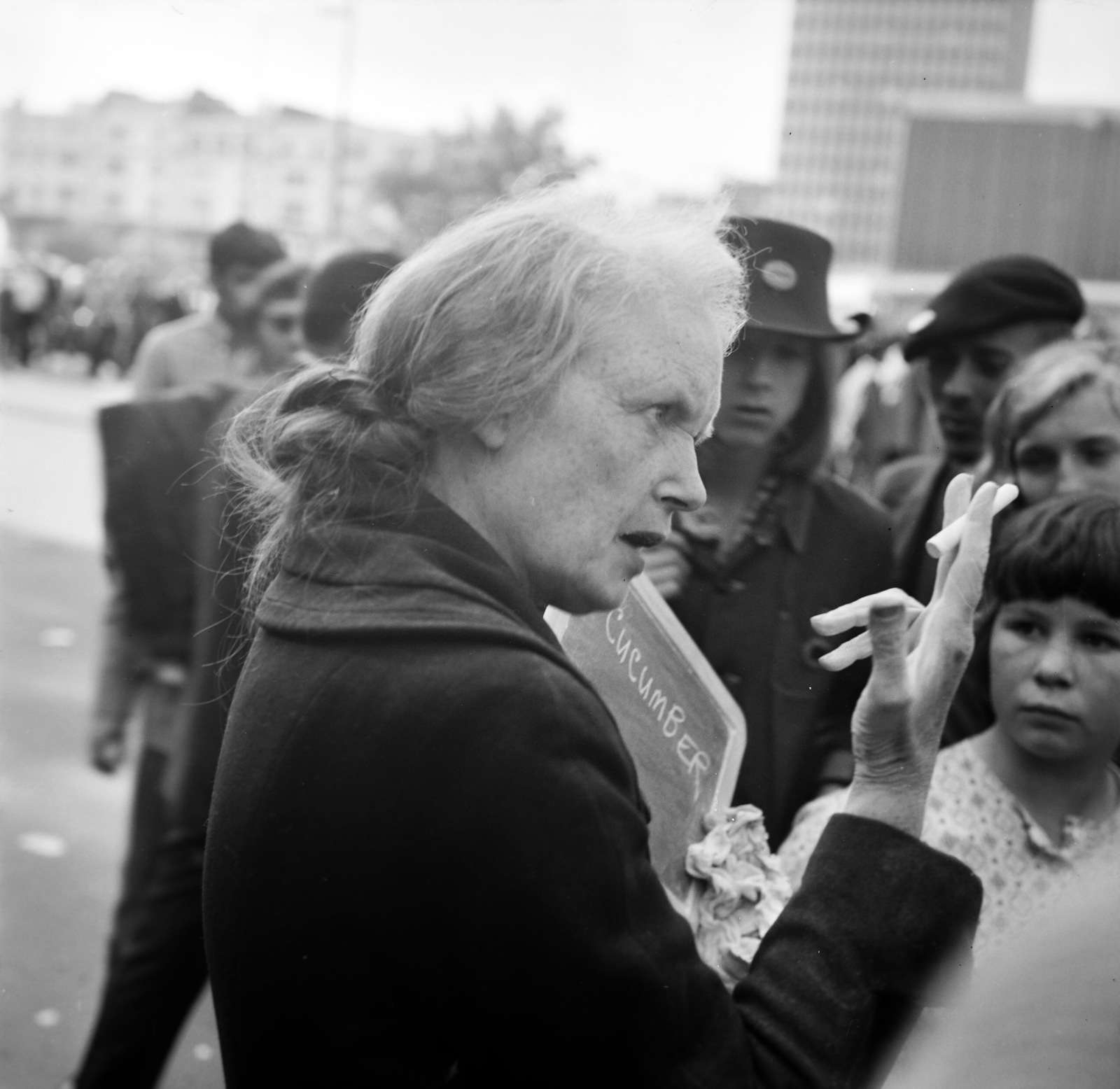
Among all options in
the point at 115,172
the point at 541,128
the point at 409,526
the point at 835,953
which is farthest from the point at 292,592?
the point at 541,128

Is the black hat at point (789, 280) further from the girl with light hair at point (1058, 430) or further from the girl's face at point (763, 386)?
the girl with light hair at point (1058, 430)

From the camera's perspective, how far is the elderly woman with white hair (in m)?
1.10

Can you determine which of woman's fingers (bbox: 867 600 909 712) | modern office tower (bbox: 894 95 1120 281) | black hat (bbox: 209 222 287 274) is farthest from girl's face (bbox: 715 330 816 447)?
modern office tower (bbox: 894 95 1120 281)

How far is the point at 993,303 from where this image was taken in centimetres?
301

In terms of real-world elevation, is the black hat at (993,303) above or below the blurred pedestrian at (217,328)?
above

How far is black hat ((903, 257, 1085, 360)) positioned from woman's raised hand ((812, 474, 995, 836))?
1.81m

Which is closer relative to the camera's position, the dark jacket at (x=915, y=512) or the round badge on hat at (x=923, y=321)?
the dark jacket at (x=915, y=512)

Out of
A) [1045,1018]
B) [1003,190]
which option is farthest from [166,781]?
[1003,190]

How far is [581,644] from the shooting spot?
1543 millimetres

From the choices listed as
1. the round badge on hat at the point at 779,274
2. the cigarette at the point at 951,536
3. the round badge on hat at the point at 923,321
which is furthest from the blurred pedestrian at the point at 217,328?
the cigarette at the point at 951,536

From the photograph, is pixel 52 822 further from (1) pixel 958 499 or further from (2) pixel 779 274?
(1) pixel 958 499

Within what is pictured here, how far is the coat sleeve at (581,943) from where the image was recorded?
108 centimetres

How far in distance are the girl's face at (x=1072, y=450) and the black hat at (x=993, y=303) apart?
695mm

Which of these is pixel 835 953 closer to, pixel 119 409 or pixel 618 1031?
pixel 618 1031
